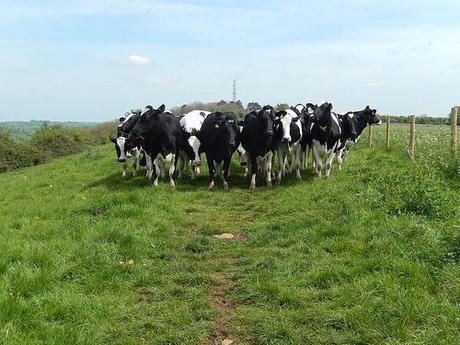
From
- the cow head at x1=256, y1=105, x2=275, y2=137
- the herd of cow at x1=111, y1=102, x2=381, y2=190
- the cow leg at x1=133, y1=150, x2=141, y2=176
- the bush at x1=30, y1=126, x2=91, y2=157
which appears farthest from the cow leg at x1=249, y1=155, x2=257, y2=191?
the bush at x1=30, y1=126, x2=91, y2=157

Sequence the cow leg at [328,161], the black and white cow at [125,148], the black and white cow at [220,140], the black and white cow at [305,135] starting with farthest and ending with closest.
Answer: the black and white cow at [125,148], the black and white cow at [305,135], the cow leg at [328,161], the black and white cow at [220,140]

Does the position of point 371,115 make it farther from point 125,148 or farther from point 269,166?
point 125,148

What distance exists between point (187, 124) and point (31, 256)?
8.82m

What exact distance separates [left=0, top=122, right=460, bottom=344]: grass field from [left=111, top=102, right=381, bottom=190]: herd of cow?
2.72 metres

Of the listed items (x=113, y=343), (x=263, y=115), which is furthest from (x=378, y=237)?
(x=263, y=115)

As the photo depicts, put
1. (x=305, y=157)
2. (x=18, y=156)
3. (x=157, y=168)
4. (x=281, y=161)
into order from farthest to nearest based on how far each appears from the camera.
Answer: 1. (x=18, y=156)
2. (x=305, y=157)
3. (x=281, y=161)
4. (x=157, y=168)

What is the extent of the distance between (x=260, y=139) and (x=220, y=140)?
112 cm

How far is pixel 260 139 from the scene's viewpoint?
48.3ft

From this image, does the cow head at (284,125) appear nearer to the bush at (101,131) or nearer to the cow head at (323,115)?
the cow head at (323,115)

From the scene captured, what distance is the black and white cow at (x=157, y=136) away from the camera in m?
14.7

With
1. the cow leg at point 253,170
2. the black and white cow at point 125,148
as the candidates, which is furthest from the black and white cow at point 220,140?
the black and white cow at point 125,148

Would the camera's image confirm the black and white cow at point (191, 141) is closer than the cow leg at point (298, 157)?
Yes

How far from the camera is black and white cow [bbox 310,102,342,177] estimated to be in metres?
14.8

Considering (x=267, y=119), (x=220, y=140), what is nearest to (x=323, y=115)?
(x=267, y=119)
